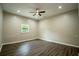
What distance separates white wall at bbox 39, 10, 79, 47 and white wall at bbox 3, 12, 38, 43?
715 millimetres

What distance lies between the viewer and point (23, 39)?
8.50ft

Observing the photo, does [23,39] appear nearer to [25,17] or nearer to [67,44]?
[25,17]

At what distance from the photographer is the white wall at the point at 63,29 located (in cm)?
310

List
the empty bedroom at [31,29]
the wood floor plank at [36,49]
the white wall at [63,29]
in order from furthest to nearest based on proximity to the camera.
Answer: the white wall at [63,29], the wood floor plank at [36,49], the empty bedroom at [31,29]

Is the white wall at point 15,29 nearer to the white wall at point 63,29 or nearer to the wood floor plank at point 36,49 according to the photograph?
the wood floor plank at point 36,49

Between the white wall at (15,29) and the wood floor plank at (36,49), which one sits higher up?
the white wall at (15,29)

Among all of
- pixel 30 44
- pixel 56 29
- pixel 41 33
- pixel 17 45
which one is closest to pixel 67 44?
pixel 56 29

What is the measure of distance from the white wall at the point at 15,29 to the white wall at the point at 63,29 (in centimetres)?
72

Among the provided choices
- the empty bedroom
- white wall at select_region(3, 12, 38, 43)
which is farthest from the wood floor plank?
white wall at select_region(3, 12, 38, 43)

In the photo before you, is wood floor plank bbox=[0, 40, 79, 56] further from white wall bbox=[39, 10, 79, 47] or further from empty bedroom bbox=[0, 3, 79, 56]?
white wall bbox=[39, 10, 79, 47]

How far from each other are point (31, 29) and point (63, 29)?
176cm

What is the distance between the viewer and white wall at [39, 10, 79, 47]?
3.10 meters

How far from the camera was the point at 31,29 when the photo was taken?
251 cm

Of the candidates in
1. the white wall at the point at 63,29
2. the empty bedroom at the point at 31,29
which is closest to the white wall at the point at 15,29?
the empty bedroom at the point at 31,29
